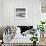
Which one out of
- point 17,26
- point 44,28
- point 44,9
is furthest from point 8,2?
point 44,28

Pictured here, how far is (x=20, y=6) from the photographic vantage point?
4809 mm

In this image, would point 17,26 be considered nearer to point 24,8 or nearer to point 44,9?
point 24,8

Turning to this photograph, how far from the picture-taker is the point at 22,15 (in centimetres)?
482

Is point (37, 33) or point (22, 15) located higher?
point (22, 15)

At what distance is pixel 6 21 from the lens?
15.8 feet

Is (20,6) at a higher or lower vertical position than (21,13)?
higher

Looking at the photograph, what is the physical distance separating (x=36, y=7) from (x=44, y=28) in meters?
0.84

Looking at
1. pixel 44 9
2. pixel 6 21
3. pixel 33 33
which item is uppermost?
pixel 44 9

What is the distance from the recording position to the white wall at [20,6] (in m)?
4.77

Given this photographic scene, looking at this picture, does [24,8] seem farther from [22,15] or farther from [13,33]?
[13,33]

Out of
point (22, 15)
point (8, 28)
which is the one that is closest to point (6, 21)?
point (8, 28)

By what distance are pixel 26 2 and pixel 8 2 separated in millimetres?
682

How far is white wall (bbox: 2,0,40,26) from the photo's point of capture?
4.77 meters

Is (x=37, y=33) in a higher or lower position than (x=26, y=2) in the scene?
lower
